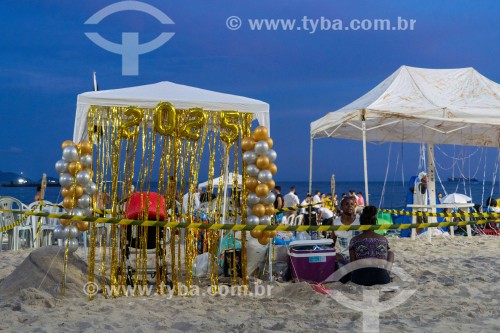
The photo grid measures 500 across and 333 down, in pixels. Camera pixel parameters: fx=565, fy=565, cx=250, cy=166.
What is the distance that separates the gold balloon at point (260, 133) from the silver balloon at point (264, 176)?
41 centimetres

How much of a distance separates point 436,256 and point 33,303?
6950mm

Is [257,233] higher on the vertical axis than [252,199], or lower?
lower

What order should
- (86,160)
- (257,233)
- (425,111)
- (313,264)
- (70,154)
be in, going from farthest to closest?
(425,111), (313,264), (257,233), (86,160), (70,154)

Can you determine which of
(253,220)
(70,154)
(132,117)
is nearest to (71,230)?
(70,154)

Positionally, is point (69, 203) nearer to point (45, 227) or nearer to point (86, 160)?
point (86, 160)

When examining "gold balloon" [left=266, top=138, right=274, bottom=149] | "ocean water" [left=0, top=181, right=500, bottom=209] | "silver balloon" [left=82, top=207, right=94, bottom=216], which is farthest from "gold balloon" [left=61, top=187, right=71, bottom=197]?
"ocean water" [left=0, top=181, right=500, bottom=209]

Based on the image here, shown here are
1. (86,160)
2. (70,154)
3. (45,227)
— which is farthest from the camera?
(45,227)

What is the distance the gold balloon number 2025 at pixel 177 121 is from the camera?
21.9 feet

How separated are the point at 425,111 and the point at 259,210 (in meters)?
6.21

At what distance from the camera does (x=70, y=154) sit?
6.34 m

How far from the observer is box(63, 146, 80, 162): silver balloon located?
635 cm

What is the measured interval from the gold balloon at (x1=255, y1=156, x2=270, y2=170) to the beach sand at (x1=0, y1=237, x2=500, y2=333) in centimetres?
148

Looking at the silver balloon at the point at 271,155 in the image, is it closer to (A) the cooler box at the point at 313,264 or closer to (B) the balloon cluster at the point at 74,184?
(A) the cooler box at the point at 313,264

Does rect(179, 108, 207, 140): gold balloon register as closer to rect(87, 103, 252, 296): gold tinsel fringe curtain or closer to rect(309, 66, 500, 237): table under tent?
rect(87, 103, 252, 296): gold tinsel fringe curtain
